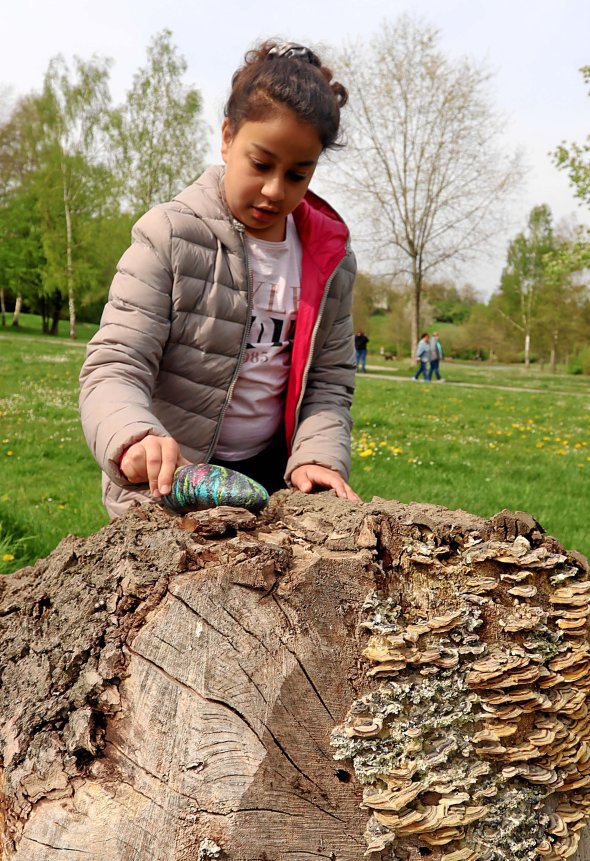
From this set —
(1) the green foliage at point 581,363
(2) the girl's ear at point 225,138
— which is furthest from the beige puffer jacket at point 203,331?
(1) the green foliage at point 581,363

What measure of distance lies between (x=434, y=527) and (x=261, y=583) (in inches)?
17.9

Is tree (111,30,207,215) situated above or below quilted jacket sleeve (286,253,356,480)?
above

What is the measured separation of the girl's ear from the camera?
2.68 m

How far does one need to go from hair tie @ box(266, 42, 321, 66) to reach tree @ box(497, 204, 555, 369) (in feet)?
149

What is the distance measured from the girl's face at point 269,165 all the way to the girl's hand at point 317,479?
0.97m

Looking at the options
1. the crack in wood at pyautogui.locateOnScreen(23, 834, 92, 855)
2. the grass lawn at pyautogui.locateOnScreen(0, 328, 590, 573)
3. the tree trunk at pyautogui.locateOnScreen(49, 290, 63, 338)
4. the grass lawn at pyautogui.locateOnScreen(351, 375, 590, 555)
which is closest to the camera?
the crack in wood at pyautogui.locateOnScreen(23, 834, 92, 855)

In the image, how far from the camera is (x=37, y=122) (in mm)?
35000

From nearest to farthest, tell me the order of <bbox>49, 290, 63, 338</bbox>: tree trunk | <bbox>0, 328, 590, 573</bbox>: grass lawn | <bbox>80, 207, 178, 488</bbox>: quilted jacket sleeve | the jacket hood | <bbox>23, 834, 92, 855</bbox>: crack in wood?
1. <bbox>23, 834, 92, 855</bbox>: crack in wood
2. <bbox>80, 207, 178, 488</bbox>: quilted jacket sleeve
3. the jacket hood
4. <bbox>0, 328, 590, 573</bbox>: grass lawn
5. <bbox>49, 290, 63, 338</bbox>: tree trunk

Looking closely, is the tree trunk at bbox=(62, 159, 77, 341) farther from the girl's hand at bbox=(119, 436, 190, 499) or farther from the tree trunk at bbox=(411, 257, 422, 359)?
the girl's hand at bbox=(119, 436, 190, 499)

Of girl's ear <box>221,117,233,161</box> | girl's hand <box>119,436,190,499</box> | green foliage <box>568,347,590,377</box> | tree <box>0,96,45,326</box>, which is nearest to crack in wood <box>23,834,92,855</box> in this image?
girl's hand <box>119,436,190,499</box>

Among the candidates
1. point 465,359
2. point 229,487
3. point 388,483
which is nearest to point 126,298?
point 229,487

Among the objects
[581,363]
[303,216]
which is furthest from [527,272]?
[303,216]

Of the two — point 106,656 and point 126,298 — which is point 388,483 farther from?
point 106,656

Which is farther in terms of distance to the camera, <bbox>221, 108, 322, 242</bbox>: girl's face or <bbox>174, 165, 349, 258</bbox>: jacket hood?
<bbox>174, 165, 349, 258</bbox>: jacket hood
